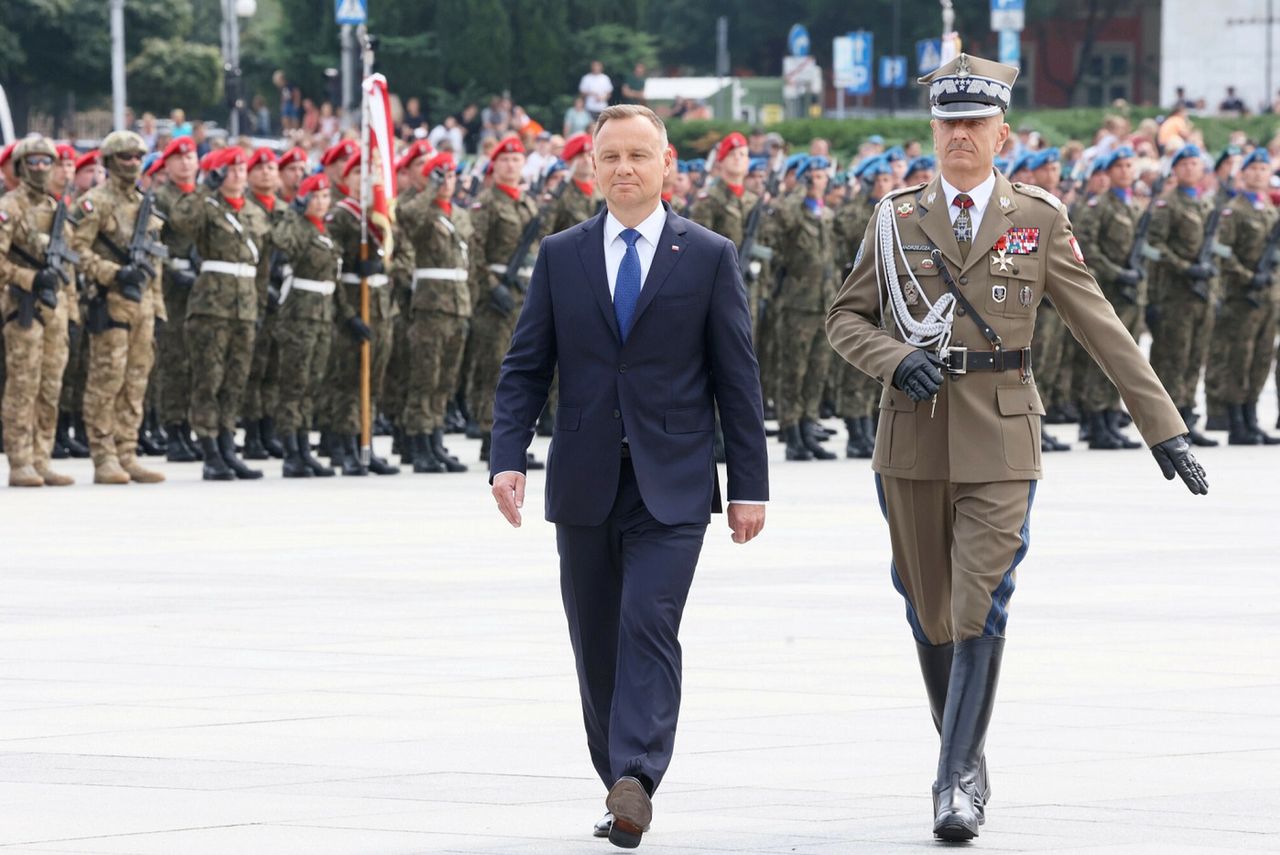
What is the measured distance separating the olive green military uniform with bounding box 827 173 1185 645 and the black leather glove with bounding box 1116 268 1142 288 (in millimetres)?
13319

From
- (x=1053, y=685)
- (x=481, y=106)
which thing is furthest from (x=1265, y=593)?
(x=481, y=106)

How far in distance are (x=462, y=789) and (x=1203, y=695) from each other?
2.73m

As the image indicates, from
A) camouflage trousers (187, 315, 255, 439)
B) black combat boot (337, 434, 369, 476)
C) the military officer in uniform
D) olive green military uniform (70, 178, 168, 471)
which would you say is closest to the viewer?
the military officer in uniform

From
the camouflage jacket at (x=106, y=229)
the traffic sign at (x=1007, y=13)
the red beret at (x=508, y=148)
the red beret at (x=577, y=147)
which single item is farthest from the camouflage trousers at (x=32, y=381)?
the traffic sign at (x=1007, y=13)

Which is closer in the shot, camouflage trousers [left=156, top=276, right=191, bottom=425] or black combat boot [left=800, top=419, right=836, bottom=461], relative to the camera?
camouflage trousers [left=156, top=276, right=191, bottom=425]

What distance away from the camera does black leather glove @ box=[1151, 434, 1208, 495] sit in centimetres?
694

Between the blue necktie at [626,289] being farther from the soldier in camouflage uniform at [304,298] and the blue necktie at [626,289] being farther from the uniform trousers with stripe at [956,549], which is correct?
the soldier in camouflage uniform at [304,298]

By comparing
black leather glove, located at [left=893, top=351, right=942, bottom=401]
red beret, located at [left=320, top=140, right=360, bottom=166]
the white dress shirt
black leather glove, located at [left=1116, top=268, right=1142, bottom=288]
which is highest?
the white dress shirt

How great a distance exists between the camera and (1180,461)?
694cm

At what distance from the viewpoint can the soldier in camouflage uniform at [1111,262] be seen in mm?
20484

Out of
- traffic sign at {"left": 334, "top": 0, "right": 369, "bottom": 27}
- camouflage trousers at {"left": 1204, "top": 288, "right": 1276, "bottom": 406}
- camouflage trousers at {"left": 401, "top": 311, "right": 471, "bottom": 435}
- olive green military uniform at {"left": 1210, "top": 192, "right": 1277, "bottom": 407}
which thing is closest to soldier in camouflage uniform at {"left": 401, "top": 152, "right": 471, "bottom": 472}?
camouflage trousers at {"left": 401, "top": 311, "right": 471, "bottom": 435}

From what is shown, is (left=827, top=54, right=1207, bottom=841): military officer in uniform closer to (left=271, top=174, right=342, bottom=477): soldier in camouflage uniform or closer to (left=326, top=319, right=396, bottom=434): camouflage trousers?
(left=271, top=174, right=342, bottom=477): soldier in camouflage uniform

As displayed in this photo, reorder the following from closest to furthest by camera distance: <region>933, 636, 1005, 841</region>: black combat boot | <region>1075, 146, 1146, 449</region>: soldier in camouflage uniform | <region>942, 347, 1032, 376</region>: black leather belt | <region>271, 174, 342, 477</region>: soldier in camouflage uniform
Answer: <region>933, 636, 1005, 841</region>: black combat boot < <region>942, 347, 1032, 376</region>: black leather belt < <region>271, 174, 342, 477</region>: soldier in camouflage uniform < <region>1075, 146, 1146, 449</region>: soldier in camouflage uniform

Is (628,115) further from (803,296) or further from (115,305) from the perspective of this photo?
(803,296)
